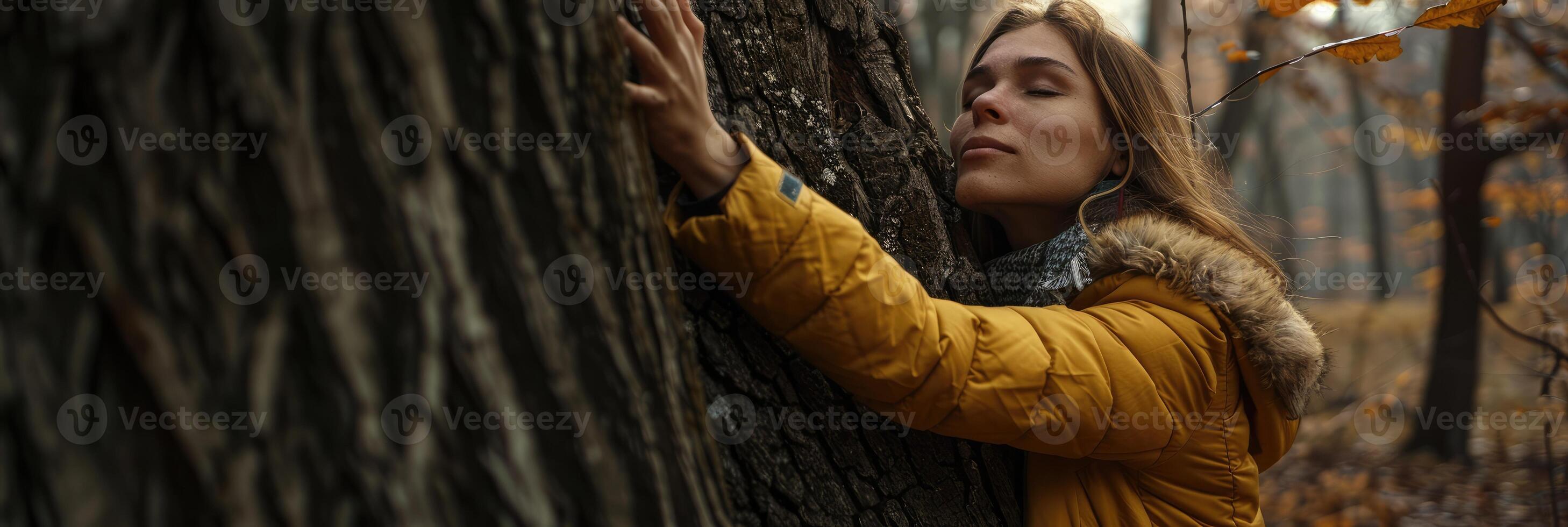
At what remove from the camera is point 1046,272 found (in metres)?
1.88

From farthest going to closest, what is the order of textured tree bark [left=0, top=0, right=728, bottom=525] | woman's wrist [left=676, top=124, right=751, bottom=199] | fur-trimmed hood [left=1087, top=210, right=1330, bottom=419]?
fur-trimmed hood [left=1087, top=210, right=1330, bottom=419] < woman's wrist [left=676, top=124, right=751, bottom=199] < textured tree bark [left=0, top=0, right=728, bottom=525]

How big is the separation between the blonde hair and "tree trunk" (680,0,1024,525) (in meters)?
0.45

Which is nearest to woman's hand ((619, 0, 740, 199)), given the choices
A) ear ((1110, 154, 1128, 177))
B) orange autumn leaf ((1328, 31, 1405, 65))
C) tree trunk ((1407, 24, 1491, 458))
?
ear ((1110, 154, 1128, 177))

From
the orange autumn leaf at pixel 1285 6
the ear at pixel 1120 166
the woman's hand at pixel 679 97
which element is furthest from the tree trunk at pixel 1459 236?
the woman's hand at pixel 679 97

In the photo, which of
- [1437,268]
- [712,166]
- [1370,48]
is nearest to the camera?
[712,166]

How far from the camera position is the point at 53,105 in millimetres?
766

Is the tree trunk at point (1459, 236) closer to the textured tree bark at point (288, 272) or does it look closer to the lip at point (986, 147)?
the lip at point (986, 147)

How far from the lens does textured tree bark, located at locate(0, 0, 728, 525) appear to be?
77 cm

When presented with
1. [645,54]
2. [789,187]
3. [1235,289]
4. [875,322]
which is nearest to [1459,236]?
[1235,289]

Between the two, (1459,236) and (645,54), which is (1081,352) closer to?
(645,54)

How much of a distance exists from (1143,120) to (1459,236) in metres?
3.65

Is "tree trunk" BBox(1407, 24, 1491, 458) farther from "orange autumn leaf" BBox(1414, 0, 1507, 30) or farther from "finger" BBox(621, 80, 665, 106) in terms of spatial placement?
"finger" BBox(621, 80, 665, 106)

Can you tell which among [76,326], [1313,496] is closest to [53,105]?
[76,326]

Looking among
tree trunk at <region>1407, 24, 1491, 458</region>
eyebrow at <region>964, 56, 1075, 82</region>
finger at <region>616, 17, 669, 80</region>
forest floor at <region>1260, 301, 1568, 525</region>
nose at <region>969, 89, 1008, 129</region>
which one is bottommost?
forest floor at <region>1260, 301, 1568, 525</region>
